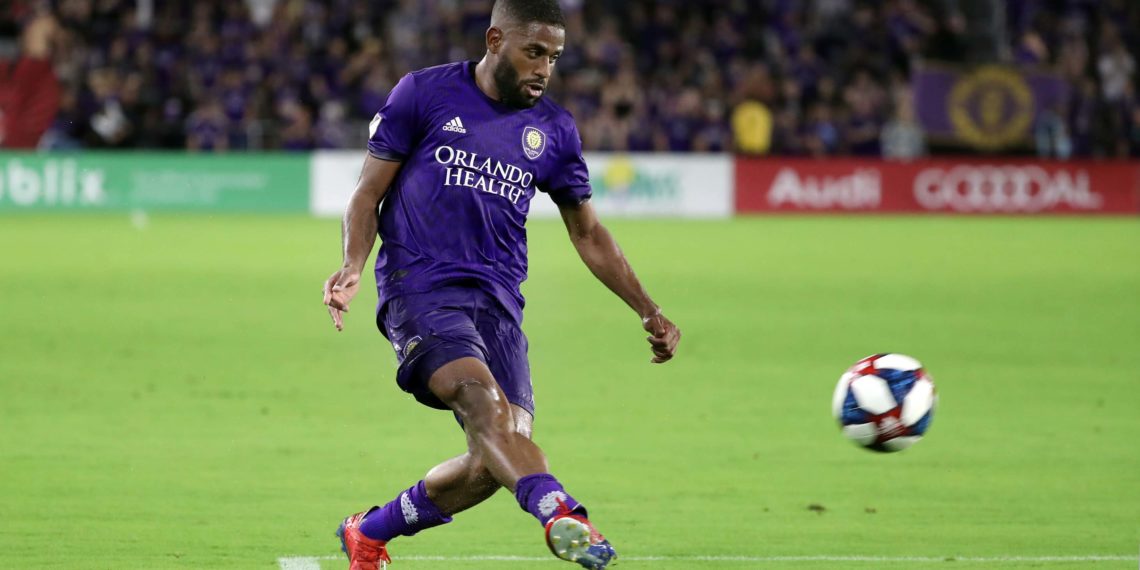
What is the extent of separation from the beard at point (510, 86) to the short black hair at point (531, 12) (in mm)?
145

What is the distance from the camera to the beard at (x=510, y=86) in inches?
216

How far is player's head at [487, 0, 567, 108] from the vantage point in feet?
17.8

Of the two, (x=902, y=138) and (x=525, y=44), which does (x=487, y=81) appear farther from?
(x=902, y=138)

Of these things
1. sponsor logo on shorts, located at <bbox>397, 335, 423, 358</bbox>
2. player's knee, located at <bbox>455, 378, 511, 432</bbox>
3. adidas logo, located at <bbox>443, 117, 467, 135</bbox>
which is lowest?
player's knee, located at <bbox>455, 378, 511, 432</bbox>

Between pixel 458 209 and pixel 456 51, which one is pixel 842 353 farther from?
pixel 456 51

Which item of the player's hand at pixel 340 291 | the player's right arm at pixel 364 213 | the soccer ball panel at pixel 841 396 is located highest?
the player's right arm at pixel 364 213

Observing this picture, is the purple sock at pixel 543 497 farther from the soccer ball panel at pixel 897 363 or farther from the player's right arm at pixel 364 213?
the soccer ball panel at pixel 897 363

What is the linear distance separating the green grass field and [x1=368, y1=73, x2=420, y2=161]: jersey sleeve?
1.65 m

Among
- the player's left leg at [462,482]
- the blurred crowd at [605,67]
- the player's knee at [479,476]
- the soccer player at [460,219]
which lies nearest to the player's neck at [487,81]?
the soccer player at [460,219]

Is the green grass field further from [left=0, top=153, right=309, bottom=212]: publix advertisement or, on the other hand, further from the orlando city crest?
[left=0, top=153, right=309, bottom=212]: publix advertisement

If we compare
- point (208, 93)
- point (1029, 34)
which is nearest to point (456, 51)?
point (208, 93)

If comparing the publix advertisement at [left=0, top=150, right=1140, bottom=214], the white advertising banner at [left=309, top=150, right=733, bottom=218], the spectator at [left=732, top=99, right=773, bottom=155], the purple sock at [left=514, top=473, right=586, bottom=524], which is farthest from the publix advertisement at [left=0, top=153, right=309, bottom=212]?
the purple sock at [left=514, top=473, right=586, bottom=524]

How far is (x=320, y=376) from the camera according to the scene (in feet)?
37.7

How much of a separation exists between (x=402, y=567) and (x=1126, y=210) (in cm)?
2701
